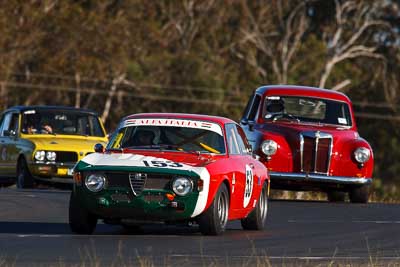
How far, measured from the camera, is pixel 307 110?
76.3 ft

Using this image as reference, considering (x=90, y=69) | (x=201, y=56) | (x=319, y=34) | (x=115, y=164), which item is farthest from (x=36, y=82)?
(x=115, y=164)

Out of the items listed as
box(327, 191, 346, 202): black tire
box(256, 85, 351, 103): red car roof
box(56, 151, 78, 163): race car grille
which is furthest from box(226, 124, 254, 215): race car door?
box(56, 151, 78, 163): race car grille

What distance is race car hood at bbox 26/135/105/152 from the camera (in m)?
25.3

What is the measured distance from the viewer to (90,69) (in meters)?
66.3

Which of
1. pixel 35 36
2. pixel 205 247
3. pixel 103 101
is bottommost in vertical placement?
pixel 103 101

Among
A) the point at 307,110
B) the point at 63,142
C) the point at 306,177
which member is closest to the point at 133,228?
the point at 306,177

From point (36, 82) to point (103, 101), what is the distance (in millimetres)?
4718

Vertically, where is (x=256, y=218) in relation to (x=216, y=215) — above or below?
below

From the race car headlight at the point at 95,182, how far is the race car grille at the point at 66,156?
37.9ft

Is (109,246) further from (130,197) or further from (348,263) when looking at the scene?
(348,263)

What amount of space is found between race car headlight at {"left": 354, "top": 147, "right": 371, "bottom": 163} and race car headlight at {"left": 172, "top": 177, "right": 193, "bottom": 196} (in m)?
8.73

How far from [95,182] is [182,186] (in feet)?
2.97

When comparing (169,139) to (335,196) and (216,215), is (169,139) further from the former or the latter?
(335,196)

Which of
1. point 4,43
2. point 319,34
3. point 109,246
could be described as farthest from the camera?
point 319,34
